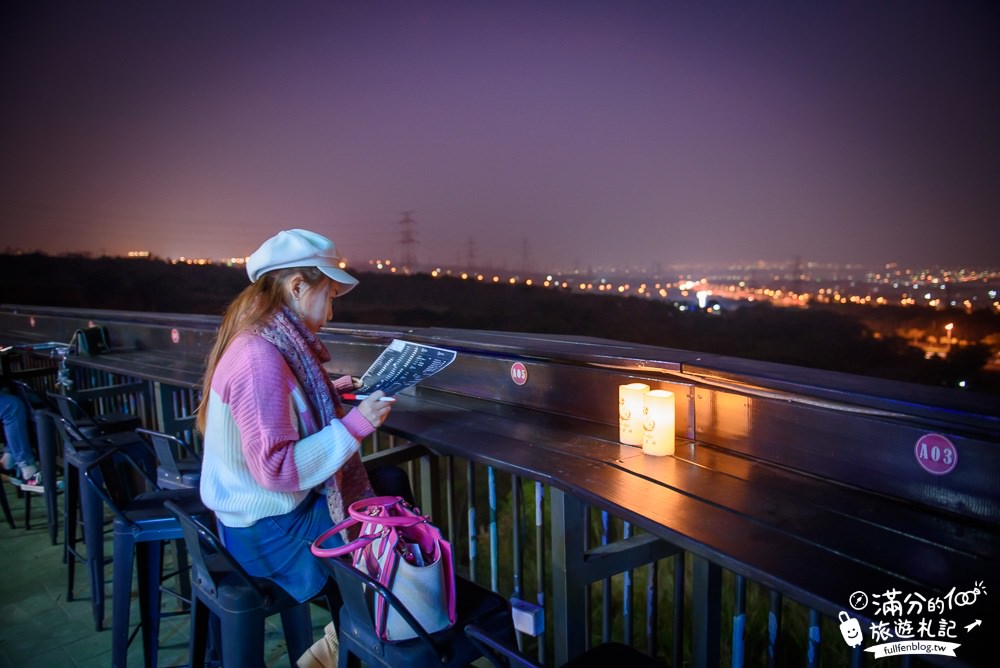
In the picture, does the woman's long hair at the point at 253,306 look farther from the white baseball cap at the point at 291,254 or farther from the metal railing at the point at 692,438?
the metal railing at the point at 692,438

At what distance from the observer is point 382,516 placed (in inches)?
59.6

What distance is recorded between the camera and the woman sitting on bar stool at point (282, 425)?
1655 mm

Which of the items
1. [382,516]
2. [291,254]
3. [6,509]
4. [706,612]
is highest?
[291,254]

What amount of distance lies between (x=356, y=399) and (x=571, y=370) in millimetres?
862

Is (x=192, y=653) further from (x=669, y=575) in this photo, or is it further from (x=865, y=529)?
(x=669, y=575)

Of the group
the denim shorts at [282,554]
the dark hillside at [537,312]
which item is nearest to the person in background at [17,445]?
the denim shorts at [282,554]

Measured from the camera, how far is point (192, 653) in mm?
1953

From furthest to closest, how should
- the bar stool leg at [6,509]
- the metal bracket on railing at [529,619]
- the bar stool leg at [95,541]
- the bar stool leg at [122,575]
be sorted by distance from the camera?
the bar stool leg at [6,509] < the bar stool leg at [95,541] < the bar stool leg at [122,575] < the metal bracket on railing at [529,619]

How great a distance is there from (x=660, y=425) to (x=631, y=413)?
14 centimetres

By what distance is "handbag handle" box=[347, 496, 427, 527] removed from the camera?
58.5 inches

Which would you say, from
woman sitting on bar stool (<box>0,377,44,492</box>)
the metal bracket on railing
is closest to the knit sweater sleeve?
the metal bracket on railing

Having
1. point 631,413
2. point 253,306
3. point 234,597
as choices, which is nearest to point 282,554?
point 234,597

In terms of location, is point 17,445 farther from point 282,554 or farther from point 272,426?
point 272,426

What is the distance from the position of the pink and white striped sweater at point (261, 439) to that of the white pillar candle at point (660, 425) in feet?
2.88
